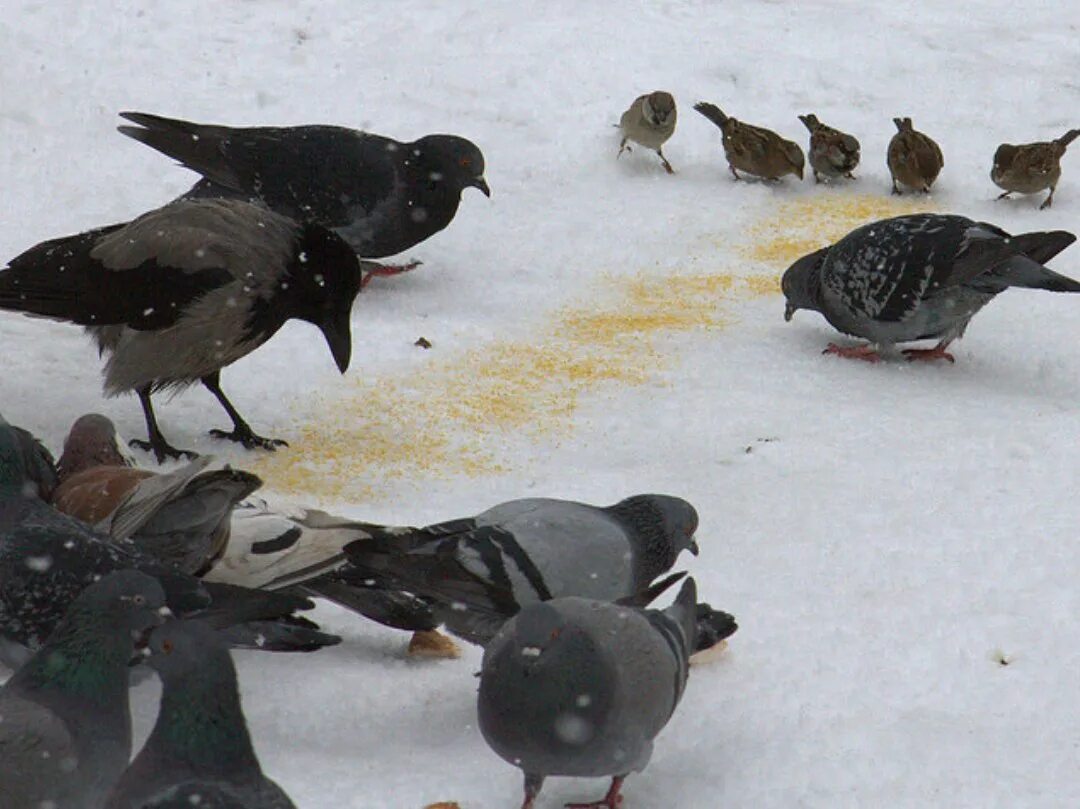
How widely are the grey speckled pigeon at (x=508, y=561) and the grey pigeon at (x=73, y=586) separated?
0.31m

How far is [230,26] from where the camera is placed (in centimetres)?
1138

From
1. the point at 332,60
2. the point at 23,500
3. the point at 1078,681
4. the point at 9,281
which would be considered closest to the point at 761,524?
the point at 1078,681

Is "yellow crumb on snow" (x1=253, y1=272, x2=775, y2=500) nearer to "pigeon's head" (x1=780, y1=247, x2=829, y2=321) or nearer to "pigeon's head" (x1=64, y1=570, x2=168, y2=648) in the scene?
"pigeon's head" (x1=780, y1=247, x2=829, y2=321)

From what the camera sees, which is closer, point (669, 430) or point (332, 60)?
point (669, 430)

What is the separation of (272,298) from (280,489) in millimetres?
778

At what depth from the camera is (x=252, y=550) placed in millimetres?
4883

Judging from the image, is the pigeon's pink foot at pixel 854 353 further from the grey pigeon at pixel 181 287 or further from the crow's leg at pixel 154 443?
the crow's leg at pixel 154 443

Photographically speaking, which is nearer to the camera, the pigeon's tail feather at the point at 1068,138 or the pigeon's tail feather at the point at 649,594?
the pigeon's tail feather at the point at 649,594

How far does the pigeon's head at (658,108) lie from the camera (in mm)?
10375

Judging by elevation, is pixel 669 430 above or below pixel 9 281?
below

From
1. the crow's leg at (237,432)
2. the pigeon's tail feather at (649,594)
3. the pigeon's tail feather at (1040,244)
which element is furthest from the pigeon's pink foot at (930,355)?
the pigeon's tail feather at (649,594)

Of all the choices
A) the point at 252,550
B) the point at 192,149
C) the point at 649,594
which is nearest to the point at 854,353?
the point at 192,149

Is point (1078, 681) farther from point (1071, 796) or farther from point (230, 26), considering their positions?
point (230, 26)

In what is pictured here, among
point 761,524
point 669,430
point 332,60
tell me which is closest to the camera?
point 761,524
